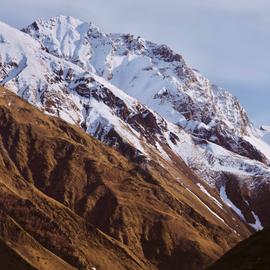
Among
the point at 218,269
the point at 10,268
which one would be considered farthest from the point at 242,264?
the point at 10,268

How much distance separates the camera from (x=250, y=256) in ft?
355

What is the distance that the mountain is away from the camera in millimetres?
98125

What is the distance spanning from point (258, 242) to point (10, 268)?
327ft

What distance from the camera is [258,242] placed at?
11488cm

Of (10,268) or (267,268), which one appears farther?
(10,268)

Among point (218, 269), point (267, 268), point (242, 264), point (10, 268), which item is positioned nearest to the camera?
point (267, 268)

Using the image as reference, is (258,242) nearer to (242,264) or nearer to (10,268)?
(242,264)

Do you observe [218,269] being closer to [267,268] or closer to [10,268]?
[267,268]

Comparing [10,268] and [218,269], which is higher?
[218,269]

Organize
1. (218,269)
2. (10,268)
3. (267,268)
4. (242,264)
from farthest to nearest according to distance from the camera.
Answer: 1. (10,268)
2. (218,269)
3. (242,264)
4. (267,268)

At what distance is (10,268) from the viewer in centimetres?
19925

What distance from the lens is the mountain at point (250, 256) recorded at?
9812cm

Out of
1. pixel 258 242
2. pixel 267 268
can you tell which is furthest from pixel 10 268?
pixel 267 268

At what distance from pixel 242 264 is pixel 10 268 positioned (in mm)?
108090
